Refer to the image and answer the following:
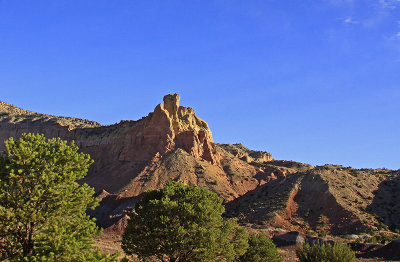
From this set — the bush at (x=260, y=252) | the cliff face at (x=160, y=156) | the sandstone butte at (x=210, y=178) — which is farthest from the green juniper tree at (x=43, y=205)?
the cliff face at (x=160, y=156)

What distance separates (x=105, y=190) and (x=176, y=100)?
26634 mm

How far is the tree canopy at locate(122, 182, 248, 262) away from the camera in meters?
27.5

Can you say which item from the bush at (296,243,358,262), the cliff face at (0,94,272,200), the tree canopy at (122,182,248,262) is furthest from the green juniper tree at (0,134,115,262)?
the cliff face at (0,94,272,200)

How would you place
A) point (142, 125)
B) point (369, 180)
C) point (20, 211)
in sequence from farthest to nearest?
point (142, 125)
point (369, 180)
point (20, 211)

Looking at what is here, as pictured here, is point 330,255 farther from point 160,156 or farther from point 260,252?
point 160,156

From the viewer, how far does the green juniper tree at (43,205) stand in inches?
699

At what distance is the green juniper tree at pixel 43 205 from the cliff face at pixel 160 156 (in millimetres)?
55421

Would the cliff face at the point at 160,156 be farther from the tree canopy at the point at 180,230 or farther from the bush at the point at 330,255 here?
the tree canopy at the point at 180,230

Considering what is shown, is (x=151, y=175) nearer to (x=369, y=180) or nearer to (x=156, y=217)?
(x=369, y=180)

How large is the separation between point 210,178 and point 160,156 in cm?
1207

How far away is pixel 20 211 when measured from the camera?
17672mm

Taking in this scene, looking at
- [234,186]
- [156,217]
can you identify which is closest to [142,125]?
[234,186]

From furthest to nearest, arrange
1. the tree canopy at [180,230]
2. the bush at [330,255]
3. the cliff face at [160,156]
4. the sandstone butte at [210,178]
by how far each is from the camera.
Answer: the cliff face at [160,156]
the sandstone butte at [210,178]
the bush at [330,255]
the tree canopy at [180,230]

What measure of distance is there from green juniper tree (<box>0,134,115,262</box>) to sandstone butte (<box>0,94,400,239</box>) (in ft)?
127
